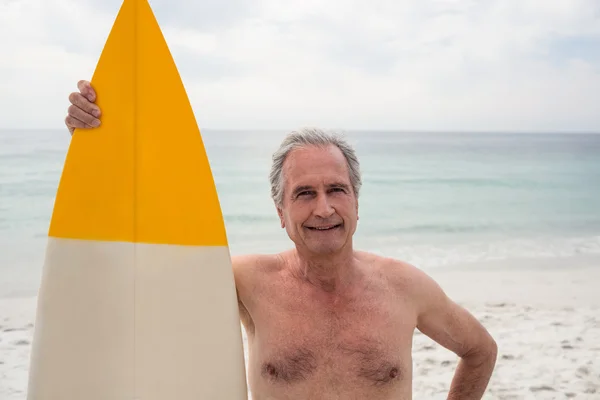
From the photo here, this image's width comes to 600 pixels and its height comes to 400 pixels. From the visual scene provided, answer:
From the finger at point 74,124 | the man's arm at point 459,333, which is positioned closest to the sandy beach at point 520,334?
the man's arm at point 459,333

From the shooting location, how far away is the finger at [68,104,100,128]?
1.88 metres

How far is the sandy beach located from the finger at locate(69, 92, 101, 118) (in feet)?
10.2

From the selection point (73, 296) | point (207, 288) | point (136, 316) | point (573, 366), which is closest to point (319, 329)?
point (207, 288)

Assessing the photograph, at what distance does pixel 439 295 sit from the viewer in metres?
2.09

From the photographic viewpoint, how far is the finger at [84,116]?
6.15ft

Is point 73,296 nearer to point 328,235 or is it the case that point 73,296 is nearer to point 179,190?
point 179,190

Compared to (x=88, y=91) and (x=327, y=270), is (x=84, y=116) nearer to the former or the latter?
(x=88, y=91)

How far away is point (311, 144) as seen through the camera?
1928 mm

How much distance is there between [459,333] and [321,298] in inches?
21.6

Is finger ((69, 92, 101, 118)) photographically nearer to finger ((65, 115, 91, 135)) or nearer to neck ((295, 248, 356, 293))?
finger ((65, 115, 91, 135))

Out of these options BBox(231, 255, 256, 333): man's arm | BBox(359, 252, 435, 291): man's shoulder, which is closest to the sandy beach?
BBox(359, 252, 435, 291): man's shoulder

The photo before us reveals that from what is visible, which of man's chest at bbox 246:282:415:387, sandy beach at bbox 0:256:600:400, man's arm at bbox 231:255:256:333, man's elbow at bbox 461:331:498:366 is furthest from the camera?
sandy beach at bbox 0:256:600:400

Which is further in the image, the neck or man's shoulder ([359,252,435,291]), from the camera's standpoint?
man's shoulder ([359,252,435,291])

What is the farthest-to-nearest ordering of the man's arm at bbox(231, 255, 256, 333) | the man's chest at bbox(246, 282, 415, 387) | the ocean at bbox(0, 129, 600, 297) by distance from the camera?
the ocean at bbox(0, 129, 600, 297) → the man's arm at bbox(231, 255, 256, 333) → the man's chest at bbox(246, 282, 415, 387)
